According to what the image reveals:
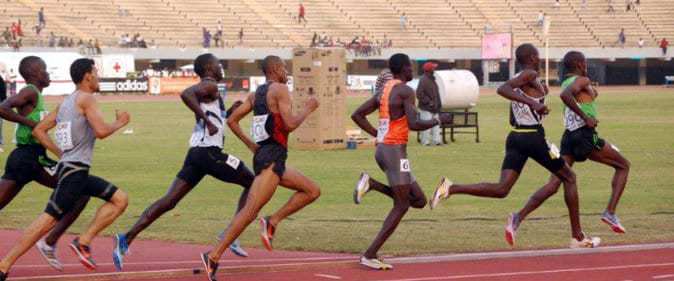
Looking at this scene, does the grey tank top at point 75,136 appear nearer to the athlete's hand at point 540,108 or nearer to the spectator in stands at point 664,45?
the athlete's hand at point 540,108

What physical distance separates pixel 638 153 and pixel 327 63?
701 cm

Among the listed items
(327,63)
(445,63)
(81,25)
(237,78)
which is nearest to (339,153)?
(327,63)

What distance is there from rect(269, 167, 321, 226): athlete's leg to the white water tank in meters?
22.9

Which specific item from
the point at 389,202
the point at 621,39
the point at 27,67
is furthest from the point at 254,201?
the point at 621,39

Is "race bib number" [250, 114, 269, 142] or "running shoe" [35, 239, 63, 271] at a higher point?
"race bib number" [250, 114, 269, 142]

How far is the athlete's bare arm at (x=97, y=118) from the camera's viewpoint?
1047cm

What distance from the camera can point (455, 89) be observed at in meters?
34.7

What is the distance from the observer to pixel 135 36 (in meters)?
75.4

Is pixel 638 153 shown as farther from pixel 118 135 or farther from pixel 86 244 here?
pixel 86 244

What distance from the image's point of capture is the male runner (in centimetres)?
1280

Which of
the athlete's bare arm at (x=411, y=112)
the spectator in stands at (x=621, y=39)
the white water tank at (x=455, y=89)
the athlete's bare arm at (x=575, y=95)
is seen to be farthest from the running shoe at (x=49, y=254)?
the spectator in stands at (x=621, y=39)

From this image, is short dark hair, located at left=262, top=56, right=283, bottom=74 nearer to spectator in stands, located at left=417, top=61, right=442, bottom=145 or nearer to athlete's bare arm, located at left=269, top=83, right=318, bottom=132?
athlete's bare arm, located at left=269, top=83, right=318, bottom=132

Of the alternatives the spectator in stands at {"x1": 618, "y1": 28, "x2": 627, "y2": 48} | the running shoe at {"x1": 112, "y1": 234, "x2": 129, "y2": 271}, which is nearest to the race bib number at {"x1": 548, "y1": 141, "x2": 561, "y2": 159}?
the running shoe at {"x1": 112, "y1": 234, "x2": 129, "y2": 271}

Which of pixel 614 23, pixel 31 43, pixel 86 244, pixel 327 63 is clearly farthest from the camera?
pixel 614 23
